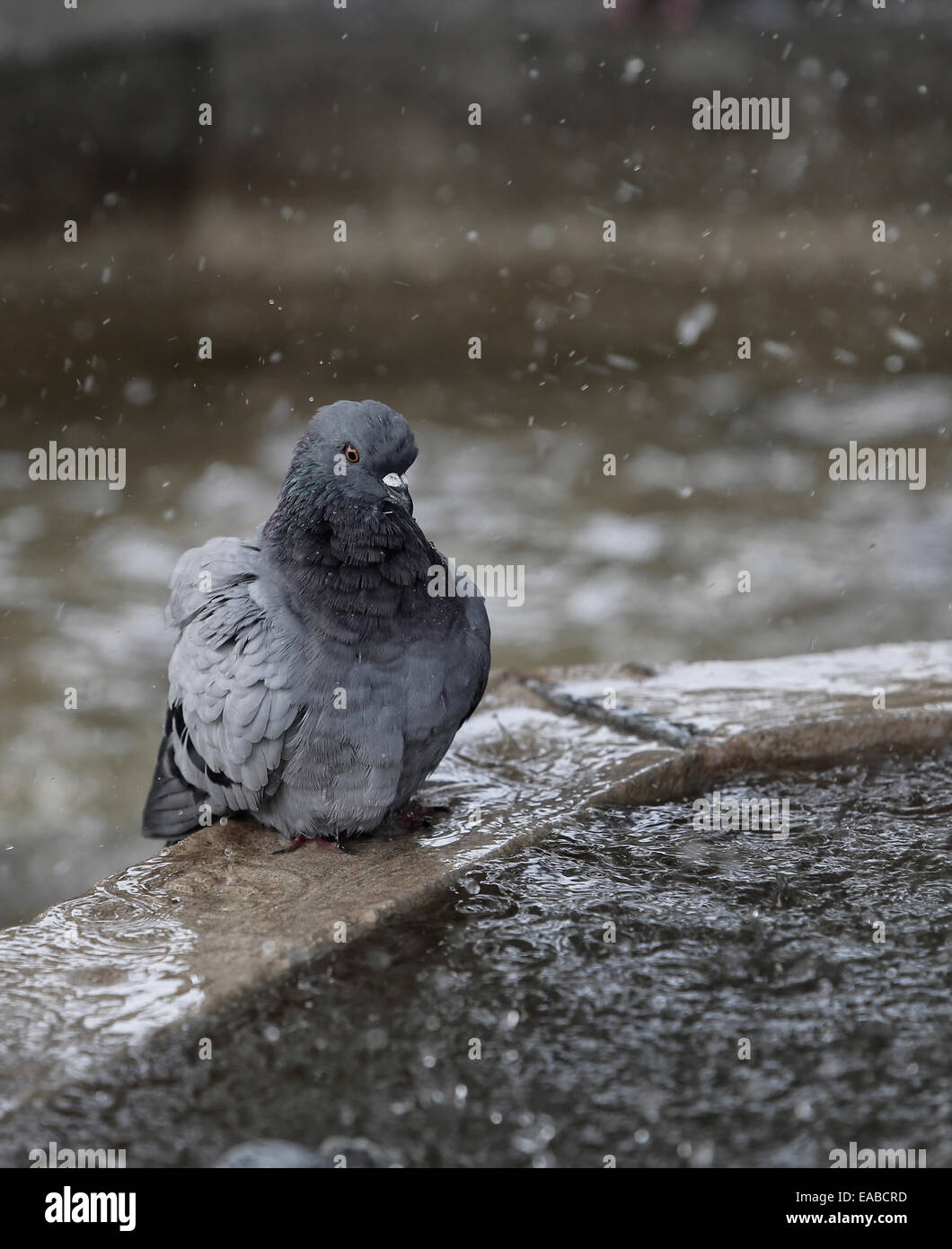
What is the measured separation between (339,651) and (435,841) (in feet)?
1.56

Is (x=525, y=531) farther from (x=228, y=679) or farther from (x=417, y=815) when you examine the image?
→ (x=228, y=679)

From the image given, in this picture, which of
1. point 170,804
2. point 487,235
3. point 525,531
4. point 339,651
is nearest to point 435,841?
point 339,651

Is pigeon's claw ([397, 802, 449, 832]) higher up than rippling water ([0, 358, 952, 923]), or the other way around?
rippling water ([0, 358, 952, 923])

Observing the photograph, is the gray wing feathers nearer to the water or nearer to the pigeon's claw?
the pigeon's claw

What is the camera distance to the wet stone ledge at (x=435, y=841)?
2113mm

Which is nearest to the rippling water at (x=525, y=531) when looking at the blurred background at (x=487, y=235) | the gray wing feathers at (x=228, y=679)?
the blurred background at (x=487, y=235)

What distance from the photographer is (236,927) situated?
240cm

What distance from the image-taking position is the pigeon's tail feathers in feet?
10.4

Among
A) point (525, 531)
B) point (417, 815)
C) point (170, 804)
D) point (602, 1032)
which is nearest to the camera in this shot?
point (602, 1032)

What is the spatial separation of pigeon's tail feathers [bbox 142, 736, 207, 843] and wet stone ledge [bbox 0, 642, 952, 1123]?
175 mm

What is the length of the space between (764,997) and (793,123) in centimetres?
1136

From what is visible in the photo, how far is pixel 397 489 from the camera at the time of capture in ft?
9.05

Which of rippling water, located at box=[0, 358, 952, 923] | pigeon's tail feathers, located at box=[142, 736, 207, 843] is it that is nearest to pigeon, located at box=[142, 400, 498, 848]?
pigeon's tail feathers, located at box=[142, 736, 207, 843]
